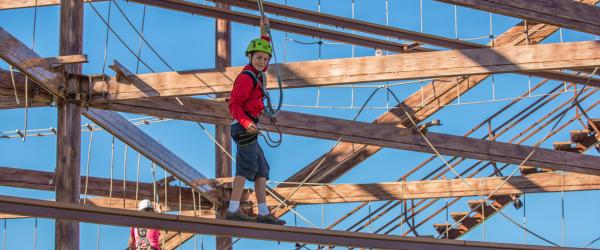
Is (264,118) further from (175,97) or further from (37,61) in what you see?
(37,61)

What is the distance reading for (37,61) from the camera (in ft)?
45.4

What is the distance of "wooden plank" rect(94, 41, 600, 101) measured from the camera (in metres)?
13.6

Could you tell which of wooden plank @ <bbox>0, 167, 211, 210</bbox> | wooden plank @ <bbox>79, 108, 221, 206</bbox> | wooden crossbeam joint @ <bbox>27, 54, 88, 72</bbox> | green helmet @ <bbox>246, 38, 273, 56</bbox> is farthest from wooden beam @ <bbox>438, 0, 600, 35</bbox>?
wooden plank @ <bbox>0, 167, 211, 210</bbox>

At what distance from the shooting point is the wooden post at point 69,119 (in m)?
14.5

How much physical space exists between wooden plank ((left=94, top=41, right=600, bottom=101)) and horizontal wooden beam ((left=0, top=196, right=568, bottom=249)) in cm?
175

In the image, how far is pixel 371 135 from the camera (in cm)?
1683

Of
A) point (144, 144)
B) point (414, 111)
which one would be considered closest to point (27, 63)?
point (144, 144)

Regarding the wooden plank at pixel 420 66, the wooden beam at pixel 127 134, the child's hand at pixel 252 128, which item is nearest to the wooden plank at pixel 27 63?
the wooden beam at pixel 127 134

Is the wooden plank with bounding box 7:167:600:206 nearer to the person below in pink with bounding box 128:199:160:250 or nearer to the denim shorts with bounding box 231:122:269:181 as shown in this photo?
the person below in pink with bounding box 128:199:160:250

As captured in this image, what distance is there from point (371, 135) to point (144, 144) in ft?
8.76

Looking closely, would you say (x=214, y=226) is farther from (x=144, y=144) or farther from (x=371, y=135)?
(x=371, y=135)

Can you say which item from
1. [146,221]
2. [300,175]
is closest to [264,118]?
[300,175]

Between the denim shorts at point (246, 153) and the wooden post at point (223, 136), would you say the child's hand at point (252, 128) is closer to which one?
the denim shorts at point (246, 153)

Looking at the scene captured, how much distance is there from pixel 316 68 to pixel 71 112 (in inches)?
97.6
